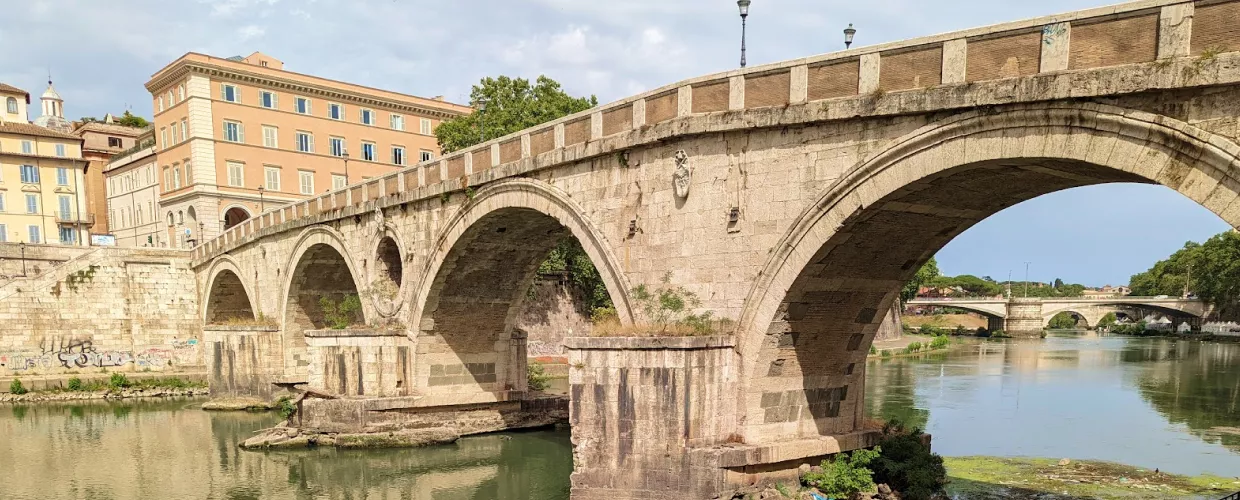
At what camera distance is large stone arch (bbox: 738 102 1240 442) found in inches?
238

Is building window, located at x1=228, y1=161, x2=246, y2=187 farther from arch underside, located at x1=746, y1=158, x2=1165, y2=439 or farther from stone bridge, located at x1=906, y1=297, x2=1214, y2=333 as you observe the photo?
stone bridge, located at x1=906, y1=297, x2=1214, y2=333

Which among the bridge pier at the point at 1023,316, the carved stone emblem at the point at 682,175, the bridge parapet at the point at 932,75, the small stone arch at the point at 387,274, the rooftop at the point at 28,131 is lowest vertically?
the bridge pier at the point at 1023,316

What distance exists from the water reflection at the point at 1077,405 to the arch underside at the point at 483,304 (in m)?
10.2

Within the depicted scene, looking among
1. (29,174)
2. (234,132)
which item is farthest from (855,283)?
(29,174)

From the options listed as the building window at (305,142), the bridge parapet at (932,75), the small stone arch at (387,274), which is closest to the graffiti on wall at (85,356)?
the building window at (305,142)

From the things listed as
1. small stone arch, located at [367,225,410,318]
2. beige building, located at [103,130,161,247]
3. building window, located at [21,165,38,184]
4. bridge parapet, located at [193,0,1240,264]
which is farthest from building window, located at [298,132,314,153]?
bridge parapet, located at [193,0,1240,264]

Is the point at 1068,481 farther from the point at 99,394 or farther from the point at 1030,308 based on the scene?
the point at 1030,308

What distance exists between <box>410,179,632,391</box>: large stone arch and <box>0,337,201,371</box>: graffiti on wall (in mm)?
16900

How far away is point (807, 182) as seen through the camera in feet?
27.9

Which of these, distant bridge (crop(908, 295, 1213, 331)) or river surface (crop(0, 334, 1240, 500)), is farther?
distant bridge (crop(908, 295, 1213, 331))

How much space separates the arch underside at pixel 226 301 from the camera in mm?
27922

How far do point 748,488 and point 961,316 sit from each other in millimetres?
72538

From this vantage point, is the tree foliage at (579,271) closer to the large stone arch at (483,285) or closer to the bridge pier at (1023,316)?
the large stone arch at (483,285)

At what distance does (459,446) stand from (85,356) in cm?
1860
